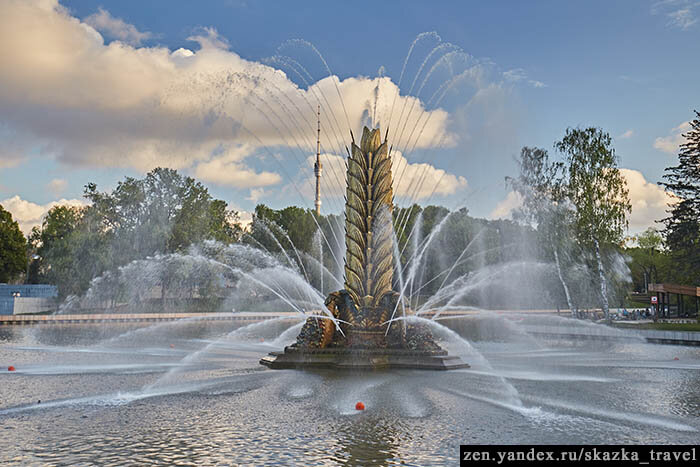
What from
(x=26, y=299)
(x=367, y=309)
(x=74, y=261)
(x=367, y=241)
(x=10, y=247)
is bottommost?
(x=367, y=309)

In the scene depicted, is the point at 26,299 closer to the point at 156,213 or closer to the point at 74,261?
the point at 74,261

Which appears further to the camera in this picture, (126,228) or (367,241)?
(126,228)

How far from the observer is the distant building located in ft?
197

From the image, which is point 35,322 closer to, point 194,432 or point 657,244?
point 194,432

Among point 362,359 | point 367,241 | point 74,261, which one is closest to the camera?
point 362,359

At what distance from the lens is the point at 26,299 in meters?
62.9

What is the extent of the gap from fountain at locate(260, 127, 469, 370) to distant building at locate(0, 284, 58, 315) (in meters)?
52.4

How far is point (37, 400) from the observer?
13.4 meters

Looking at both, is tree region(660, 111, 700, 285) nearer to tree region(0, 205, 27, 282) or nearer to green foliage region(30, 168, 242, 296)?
green foliage region(30, 168, 242, 296)

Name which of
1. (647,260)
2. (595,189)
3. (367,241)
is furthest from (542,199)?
(647,260)

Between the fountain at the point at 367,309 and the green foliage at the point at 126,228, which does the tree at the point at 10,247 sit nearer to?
the green foliage at the point at 126,228

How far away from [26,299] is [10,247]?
18.5 metres

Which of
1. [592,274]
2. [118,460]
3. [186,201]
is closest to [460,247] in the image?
[592,274]

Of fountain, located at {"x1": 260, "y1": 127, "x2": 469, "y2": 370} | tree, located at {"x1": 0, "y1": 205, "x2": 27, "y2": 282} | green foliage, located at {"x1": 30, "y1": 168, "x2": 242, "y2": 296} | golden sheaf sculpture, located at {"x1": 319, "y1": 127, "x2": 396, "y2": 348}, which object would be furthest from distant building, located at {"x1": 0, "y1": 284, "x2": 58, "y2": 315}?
golden sheaf sculpture, located at {"x1": 319, "y1": 127, "x2": 396, "y2": 348}
